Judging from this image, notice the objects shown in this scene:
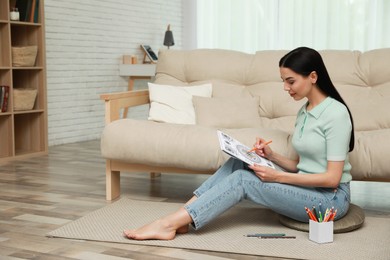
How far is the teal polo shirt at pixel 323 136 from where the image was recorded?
223cm

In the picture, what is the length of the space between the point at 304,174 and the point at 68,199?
4.98 feet

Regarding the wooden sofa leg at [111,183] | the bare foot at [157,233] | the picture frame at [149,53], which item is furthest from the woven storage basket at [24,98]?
the bare foot at [157,233]

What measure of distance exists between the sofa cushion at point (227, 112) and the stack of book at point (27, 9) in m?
2.06

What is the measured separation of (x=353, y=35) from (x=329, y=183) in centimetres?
471

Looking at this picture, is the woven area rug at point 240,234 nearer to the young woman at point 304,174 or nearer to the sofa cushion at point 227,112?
the young woman at point 304,174

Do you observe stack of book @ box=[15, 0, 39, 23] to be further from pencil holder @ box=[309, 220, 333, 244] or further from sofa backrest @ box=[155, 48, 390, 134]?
pencil holder @ box=[309, 220, 333, 244]

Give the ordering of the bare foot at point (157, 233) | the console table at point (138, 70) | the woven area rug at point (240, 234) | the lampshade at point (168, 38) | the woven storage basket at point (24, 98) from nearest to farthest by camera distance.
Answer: the woven area rug at point (240, 234)
the bare foot at point (157, 233)
the woven storage basket at point (24, 98)
the console table at point (138, 70)
the lampshade at point (168, 38)

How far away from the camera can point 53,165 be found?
437 cm

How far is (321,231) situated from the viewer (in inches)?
89.7

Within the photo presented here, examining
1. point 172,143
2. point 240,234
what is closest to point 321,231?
point 240,234

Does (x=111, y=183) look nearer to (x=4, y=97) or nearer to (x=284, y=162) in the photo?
(x=284, y=162)

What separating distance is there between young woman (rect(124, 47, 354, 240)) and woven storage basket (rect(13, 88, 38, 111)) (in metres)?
2.69

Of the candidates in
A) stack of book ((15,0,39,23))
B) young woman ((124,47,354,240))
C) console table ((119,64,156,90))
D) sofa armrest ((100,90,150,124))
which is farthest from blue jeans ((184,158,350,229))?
console table ((119,64,156,90))

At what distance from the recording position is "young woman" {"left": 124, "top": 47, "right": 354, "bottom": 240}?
2250 millimetres
